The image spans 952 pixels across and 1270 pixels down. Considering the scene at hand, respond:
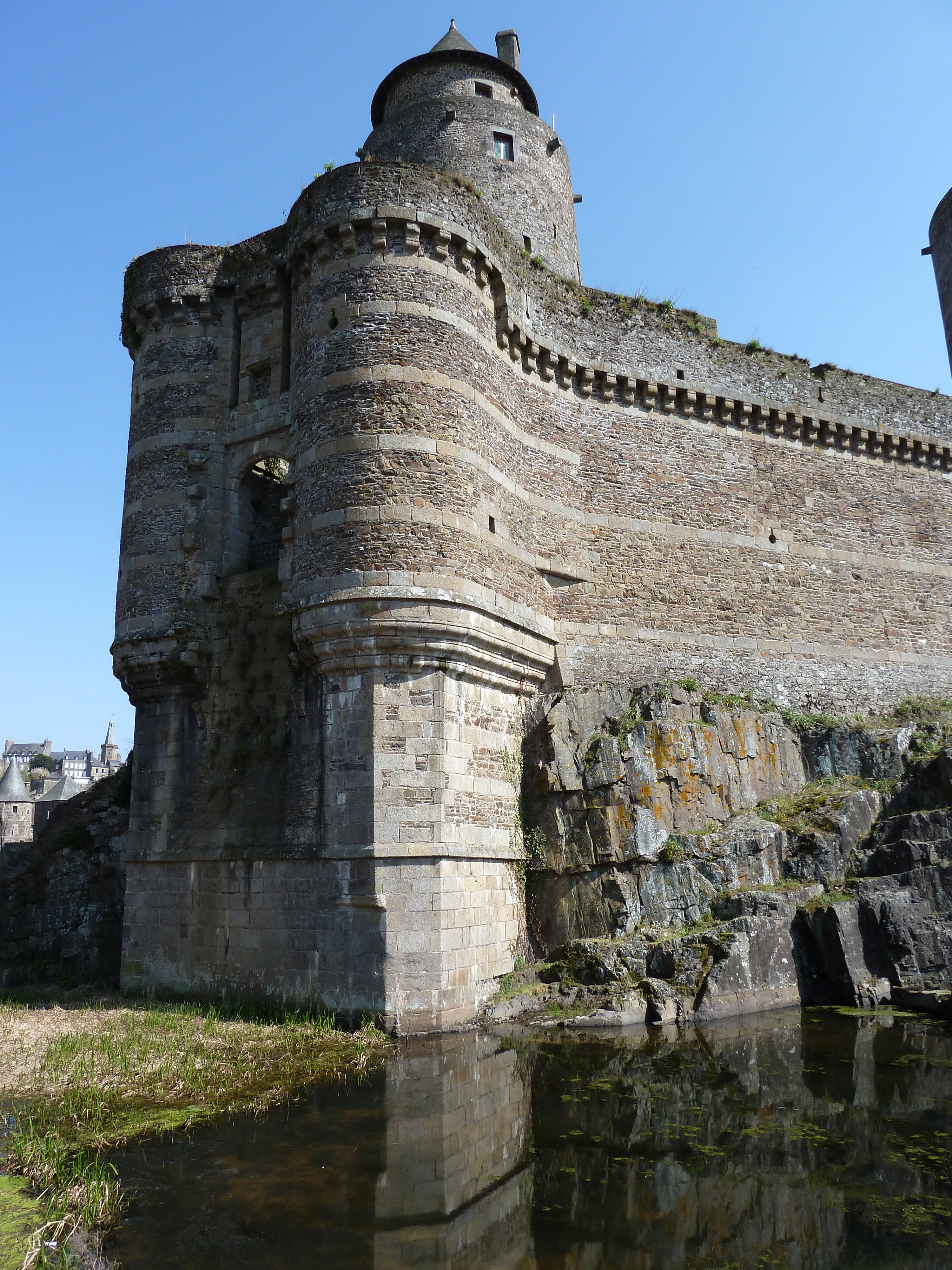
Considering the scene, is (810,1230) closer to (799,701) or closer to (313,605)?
(313,605)

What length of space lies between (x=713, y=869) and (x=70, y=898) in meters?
11.9

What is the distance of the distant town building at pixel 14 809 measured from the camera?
169ft

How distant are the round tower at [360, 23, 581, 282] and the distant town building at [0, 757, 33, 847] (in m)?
44.6

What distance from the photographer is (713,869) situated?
13938 millimetres

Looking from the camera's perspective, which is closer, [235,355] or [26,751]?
[235,355]

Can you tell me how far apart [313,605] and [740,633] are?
378 inches

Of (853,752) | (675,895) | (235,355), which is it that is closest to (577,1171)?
(675,895)

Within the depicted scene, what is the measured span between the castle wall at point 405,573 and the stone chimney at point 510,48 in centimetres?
1082

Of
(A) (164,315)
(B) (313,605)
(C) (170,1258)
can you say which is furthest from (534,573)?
→ (C) (170,1258)

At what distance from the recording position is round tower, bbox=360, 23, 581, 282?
21125 millimetres

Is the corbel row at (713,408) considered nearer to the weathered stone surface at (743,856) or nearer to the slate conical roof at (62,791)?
→ the weathered stone surface at (743,856)

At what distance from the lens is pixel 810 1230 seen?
599 cm

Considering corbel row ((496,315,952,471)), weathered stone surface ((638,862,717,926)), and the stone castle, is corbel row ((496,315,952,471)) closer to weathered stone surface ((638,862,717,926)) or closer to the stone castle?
the stone castle

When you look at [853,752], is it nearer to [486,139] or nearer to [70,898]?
[70,898]
